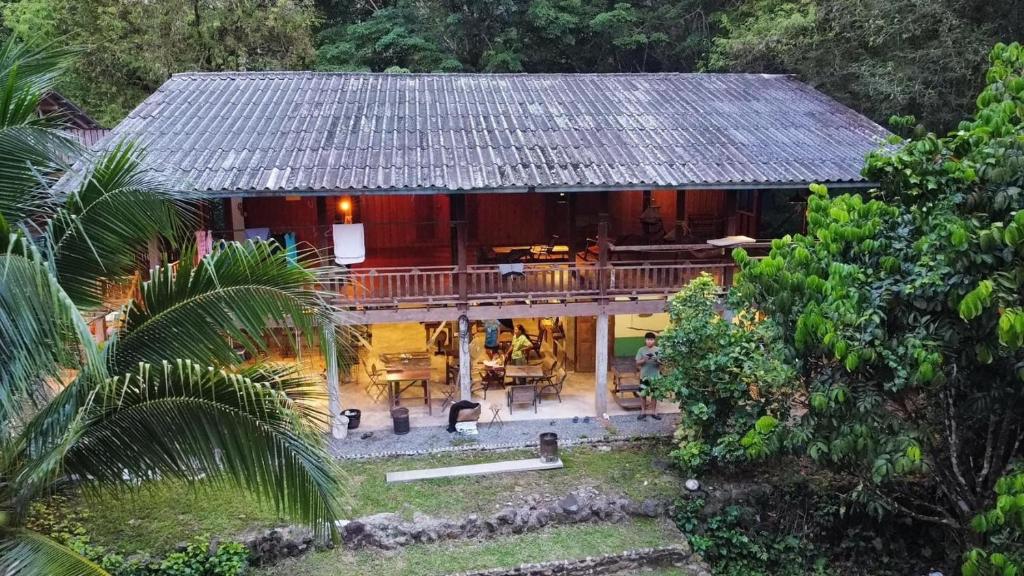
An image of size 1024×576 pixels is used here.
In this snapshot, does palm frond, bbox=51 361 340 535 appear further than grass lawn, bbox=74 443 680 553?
No

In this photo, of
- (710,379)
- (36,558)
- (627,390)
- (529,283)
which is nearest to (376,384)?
(529,283)

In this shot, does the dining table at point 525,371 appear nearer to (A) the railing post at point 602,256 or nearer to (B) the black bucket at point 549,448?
(A) the railing post at point 602,256

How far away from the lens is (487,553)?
8.98 meters

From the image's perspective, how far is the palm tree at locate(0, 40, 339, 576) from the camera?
3869 mm

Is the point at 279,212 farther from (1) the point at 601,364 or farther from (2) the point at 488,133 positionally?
(1) the point at 601,364

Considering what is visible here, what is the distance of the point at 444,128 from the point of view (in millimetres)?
12859

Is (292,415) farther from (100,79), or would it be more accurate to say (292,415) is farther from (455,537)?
(100,79)

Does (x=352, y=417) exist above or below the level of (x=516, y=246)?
below

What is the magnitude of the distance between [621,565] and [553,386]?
16.6 feet

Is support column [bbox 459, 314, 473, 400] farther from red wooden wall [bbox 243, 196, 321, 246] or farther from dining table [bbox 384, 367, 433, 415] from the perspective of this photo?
red wooden wall [bbox 243, 196, 321, 246]

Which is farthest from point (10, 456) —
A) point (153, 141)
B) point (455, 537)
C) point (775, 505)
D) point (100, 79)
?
point (100, 79)

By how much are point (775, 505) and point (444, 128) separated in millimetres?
Answer: 8692

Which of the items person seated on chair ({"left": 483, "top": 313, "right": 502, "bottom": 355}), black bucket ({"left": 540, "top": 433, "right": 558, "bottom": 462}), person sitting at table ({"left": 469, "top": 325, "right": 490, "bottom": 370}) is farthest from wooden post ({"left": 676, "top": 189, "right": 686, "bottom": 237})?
black bucket ({"left": 540, "top": 433, "right": 558, "bottom": 462})

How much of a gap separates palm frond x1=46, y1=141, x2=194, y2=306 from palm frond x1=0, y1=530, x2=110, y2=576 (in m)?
1.47
